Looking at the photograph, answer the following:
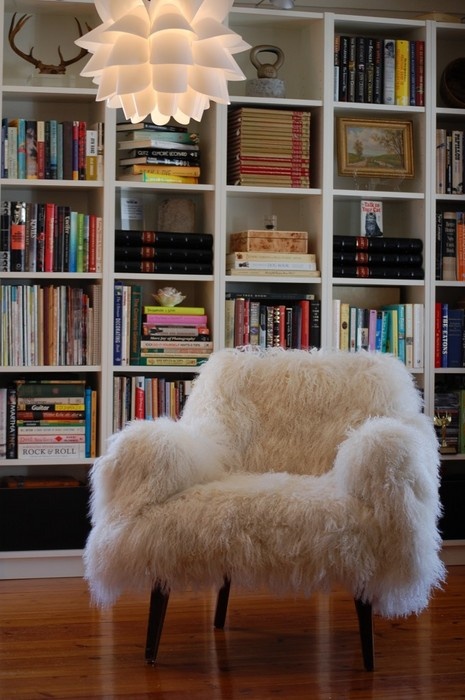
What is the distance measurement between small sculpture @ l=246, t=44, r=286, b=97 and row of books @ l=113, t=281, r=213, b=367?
37.2 inches

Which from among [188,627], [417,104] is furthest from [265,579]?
[417,104]

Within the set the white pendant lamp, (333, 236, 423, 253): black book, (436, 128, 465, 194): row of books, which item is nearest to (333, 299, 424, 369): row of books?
(333, 236, 423, 253): black book

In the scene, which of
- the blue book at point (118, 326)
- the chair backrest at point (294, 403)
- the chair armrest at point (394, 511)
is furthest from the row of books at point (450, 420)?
the chair armrest at point (394, 511)

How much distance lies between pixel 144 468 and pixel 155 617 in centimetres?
43

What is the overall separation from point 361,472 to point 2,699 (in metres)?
1.12

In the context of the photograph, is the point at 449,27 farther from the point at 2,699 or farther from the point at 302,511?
the point at 2,699

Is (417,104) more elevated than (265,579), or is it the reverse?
(417,104)

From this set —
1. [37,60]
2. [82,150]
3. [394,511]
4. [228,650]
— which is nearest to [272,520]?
[394,511]

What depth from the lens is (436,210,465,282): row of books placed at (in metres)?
4.35

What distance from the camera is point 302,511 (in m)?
2.74

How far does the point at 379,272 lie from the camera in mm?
4266

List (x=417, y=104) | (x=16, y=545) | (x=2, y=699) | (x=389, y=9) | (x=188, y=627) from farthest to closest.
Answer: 1. (x=389, y=9)
2. (x=417, y=104)
3. (x=16, y=545)
4. (x=188, y=627)
5. (x=2, y=699)

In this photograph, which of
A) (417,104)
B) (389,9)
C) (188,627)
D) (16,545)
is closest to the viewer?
(188,627)

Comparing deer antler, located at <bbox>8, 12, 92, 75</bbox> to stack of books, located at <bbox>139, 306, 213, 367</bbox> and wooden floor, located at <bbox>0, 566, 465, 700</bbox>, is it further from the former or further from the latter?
wooden floor, located at <bbox>0, 566, 465, 700</bbox>
